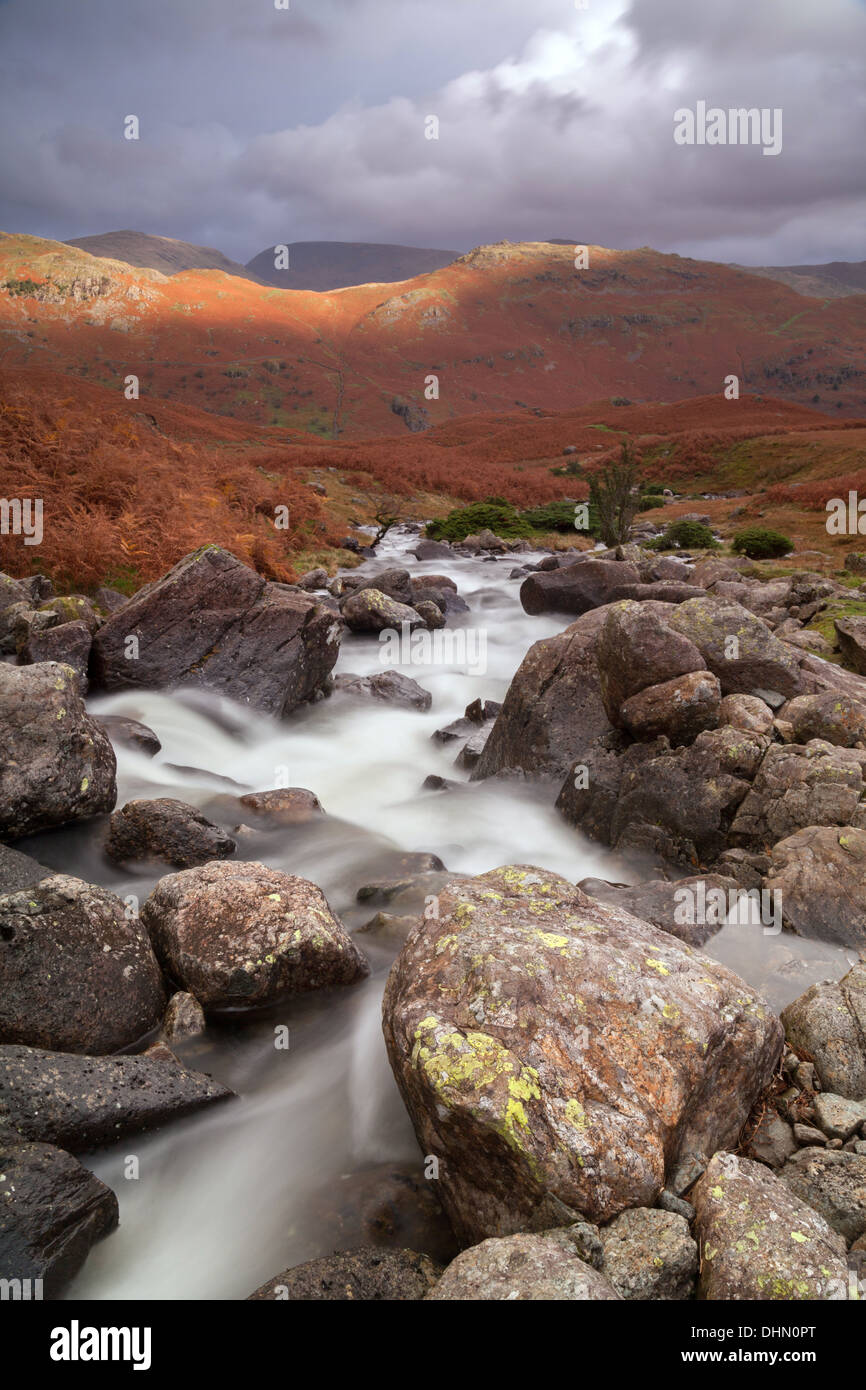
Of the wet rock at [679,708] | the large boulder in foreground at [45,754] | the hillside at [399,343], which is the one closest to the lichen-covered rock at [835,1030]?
the wet rock at [679,708]

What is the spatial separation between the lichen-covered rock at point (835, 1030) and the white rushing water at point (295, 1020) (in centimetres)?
61

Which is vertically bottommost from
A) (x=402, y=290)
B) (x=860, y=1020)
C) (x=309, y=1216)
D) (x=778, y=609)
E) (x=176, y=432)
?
(x=309, y=1216)

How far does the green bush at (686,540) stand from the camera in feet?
97.0

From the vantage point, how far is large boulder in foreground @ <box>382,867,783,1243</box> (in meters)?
3.82

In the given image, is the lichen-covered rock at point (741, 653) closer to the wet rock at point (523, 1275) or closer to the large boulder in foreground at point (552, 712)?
the large boulder in foreground at point (552, 712)

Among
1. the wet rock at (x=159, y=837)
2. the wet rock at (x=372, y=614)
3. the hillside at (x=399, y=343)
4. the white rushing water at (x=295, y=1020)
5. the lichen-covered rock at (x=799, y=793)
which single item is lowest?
the white rushing water at (x=295, y=1020)

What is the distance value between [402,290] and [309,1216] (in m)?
209

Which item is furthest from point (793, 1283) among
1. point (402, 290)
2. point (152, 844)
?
point (402, 290)

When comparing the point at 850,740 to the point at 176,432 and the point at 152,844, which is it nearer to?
the point at 152,844

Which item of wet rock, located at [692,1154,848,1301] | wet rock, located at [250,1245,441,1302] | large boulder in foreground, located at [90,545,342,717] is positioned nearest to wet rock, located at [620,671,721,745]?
wet rock, located at [692,1154,848,1301]

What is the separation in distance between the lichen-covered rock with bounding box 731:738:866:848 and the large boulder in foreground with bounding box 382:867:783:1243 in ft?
9.75

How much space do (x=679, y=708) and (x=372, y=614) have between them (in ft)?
37.5

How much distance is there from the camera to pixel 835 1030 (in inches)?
192

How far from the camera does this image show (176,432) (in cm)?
4269
